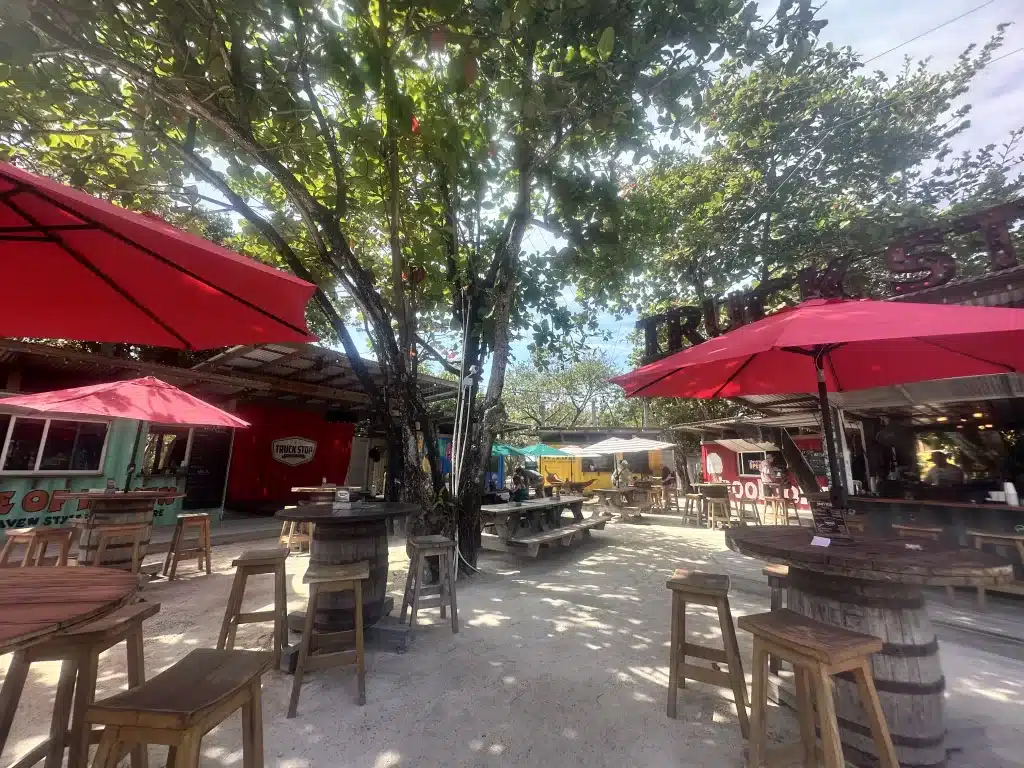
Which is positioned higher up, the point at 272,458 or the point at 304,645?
the point at 272,458

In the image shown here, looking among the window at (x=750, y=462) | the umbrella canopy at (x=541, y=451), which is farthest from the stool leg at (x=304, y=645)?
the window at (x=750, y=462)

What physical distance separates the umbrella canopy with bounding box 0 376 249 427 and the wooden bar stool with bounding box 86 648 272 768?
410 centimetres

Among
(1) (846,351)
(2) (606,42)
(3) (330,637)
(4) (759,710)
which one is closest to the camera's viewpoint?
(4) (759,710)

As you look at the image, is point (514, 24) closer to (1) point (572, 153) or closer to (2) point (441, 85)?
(2) point (441, 85)

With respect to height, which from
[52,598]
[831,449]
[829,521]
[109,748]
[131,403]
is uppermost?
[131,403]

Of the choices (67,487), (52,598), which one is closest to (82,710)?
(52,598)

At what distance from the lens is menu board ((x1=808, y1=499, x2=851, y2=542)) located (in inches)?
102

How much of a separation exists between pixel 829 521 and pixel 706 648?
3.61ft

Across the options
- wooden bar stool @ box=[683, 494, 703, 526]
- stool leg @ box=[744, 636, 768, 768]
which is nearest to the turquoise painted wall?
stool leg @ box=[744, 636, 768, 768]

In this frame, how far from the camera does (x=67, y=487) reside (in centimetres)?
755

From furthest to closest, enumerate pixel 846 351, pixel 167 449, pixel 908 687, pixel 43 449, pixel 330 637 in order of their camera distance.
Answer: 1. pixel 167 449
2. pixel 43 449
3. pixel 846 351
4. pixel 330 637
5. pixel 908 687

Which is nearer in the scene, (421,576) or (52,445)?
(421,576)

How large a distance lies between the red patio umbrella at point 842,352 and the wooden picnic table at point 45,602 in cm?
281

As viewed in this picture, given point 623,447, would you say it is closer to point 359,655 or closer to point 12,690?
point 359,655
